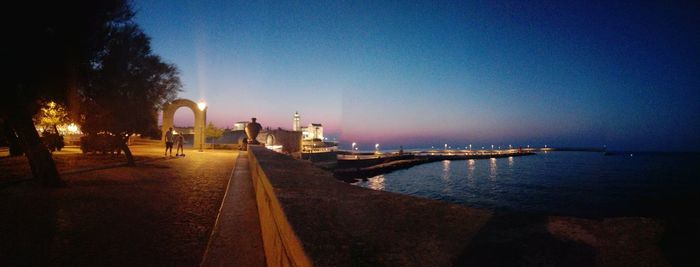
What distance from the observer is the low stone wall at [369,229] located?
120 cm

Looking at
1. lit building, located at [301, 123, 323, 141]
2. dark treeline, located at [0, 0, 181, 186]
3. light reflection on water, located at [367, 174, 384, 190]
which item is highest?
lit building, located at [301, 123, 323, 141]

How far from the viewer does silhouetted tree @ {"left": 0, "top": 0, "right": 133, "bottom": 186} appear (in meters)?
5.50

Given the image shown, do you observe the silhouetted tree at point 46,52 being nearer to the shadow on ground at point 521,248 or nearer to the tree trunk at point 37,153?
the tree trunk at point 37,153

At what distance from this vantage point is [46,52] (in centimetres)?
601

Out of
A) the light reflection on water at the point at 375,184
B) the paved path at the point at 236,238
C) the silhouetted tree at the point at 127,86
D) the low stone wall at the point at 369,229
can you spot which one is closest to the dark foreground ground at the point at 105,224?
the paved path at the point at 236,238

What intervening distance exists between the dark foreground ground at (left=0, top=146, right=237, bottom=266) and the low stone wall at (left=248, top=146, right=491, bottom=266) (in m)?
1.77

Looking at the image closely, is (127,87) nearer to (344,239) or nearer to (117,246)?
(117,246)

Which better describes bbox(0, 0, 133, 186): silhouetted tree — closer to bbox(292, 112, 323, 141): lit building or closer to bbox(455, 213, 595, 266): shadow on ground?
bbox(455, 213, 595, 266): shadow on ground

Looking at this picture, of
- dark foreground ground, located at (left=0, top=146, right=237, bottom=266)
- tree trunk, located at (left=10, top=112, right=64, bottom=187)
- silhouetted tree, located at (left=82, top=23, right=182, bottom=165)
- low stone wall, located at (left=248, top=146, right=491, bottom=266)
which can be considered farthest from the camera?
silhouetted tree, located at (left=82, top=23, right=182, bottom=165)

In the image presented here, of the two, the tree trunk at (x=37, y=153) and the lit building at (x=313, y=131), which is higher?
the lit building at (x=313, y=131)

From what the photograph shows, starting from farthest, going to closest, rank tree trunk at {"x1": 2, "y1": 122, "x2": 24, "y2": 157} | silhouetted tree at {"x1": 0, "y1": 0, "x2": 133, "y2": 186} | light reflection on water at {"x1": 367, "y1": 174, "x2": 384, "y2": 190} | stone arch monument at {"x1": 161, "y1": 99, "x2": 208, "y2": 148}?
light reflection on water at {"x1": 367, "y1": 174, "x2": 384, "y2": 190}, stone arch monument at {"x1": 161, "y1": 99, "x2": 208, "y2": 148}, tree trunk at {"x1": 2, "y1": 122, "x2": 24, "y2": 157}, silhouetted tree at {"x1": 0, "y1": 0, "x2": 133, "y2": 186}

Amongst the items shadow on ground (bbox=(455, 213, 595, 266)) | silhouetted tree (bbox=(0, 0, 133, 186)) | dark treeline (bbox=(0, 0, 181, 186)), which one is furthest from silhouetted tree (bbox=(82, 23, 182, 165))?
shadow on ground (bbox=(455, 213, 595, 266))

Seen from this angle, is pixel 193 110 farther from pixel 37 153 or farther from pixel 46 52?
pixel 46 52

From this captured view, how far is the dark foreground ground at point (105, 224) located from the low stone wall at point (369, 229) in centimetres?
177
